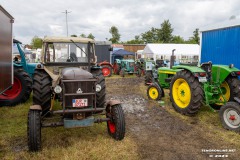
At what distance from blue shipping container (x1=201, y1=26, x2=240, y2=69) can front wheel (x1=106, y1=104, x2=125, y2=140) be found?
716 cm

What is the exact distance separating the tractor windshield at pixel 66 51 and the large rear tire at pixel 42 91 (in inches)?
35.2

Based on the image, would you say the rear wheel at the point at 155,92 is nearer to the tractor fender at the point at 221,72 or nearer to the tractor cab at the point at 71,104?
the tractor fender at the point at 221,72

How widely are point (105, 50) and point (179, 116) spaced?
13.5 m

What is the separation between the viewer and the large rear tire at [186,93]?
5164 mm

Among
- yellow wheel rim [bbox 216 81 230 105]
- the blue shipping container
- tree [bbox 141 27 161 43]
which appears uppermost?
tree [bbox 141 27 161 43]

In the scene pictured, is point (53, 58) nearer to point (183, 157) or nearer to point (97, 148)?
point (97, 148)

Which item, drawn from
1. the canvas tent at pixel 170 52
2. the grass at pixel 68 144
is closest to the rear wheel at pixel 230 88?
the grass at pixel 68 144

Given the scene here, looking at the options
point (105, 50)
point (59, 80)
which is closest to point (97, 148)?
point (59, 80)

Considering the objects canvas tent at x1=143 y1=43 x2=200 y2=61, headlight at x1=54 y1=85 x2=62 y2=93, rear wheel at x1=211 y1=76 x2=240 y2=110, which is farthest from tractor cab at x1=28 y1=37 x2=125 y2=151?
canvas tent at x1=143 y1=43 x2=200 y2=61

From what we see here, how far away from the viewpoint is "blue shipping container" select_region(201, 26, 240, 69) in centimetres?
907

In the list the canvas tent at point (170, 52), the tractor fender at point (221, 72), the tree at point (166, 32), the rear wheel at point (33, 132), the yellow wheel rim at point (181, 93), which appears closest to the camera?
the rear wheel at point (33, 132)

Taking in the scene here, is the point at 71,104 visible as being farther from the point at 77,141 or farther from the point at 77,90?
the point at 77,141

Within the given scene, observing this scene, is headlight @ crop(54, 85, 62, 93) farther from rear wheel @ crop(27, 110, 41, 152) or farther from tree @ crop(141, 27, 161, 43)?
tree @ crop(141, 27, 161, 43)

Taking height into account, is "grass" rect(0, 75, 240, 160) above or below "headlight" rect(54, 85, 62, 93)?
below
